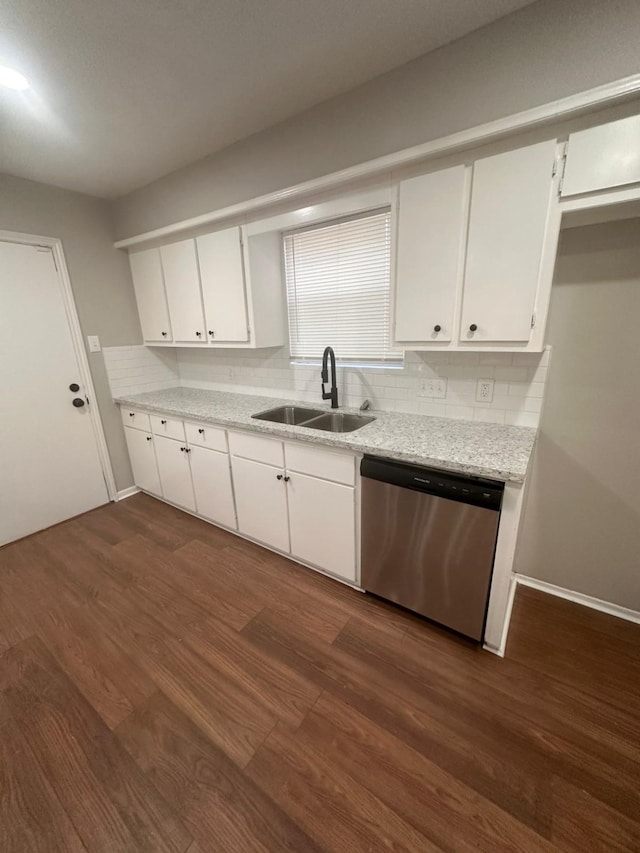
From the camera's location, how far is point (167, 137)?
6.53 ft

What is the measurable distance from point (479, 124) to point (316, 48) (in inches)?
29.7

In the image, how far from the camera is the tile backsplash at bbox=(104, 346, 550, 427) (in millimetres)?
1759

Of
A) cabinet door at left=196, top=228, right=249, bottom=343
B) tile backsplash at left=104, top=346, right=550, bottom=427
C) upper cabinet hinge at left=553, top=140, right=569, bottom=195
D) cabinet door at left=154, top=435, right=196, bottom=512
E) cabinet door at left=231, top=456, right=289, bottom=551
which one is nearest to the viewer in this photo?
upper cabinet hinge at left=553, top=140, right=569, bottom=195

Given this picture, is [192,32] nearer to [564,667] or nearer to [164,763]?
[164,763]

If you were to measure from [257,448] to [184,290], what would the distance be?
1472mm

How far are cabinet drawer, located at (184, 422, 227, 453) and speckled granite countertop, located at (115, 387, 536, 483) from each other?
0.23ft

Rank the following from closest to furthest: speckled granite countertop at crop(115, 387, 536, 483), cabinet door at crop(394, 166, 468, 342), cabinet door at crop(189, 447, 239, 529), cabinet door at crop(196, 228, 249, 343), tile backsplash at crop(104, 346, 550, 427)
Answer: speckled granite countertop at crop(115, 387, 536, 483)
cabinet door at crop(394, 166, 468, 342)
tile backsplash at crop(104, 346, 550, 427)
cabinet door at crop(196, 228, 249, 343)
cabinet door at crop(189, 447, 239, 529)

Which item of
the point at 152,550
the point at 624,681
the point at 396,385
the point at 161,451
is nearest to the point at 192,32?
the point at 396,385

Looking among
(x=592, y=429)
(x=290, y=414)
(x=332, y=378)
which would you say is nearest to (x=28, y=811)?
(x=290, y=414)

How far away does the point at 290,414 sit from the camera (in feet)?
8.28

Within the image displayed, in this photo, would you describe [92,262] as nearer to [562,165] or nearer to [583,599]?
[562,165]

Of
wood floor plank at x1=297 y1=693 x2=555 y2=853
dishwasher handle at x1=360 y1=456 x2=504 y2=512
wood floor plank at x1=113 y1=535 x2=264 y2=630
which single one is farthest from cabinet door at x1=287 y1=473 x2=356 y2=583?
wood floor plank at x1=297 y1=693 x2=555 y2=853

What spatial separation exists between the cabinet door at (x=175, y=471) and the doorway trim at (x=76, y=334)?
0.58 m

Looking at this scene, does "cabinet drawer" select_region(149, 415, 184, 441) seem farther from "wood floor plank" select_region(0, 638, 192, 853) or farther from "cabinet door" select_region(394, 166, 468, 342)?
"cabinet door" select_region(394, 166, 468, 342)
